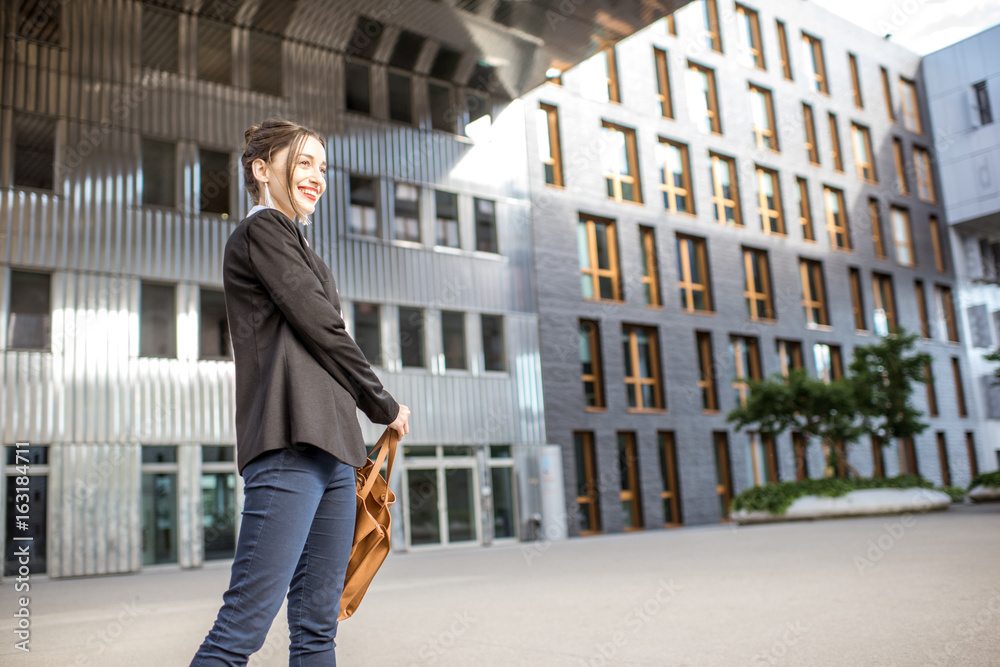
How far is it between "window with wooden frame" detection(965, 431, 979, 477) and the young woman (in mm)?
38536

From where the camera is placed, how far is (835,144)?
111 ft

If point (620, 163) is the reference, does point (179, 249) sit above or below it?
below

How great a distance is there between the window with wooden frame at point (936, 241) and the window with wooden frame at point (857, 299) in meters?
5.62

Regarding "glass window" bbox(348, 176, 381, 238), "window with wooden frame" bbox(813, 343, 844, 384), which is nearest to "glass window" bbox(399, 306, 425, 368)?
"glass window" bbox(348, 176, 381, 238)

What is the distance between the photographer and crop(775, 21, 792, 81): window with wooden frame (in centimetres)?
3281

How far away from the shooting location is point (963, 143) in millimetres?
36281

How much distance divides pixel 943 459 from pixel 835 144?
12.9 metres

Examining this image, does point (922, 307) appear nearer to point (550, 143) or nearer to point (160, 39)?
point (550, 143)

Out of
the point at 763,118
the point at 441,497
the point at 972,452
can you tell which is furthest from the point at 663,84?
the point at 972,452

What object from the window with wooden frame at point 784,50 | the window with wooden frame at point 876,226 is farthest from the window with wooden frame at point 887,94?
the window with wooden frame at point 784,50

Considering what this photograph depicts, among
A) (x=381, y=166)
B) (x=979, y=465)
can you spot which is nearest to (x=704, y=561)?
(x=381, y=166)

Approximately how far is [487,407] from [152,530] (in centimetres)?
818

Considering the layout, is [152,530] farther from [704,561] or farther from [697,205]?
[697,205]

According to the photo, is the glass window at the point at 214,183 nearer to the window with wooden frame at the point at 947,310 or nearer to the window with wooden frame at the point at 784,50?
the window with wooden frame at the point at 784,50
